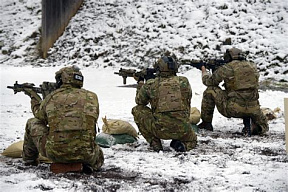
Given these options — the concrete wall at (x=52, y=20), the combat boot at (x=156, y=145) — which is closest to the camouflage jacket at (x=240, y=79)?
the combat boot at (x=156, y=145)

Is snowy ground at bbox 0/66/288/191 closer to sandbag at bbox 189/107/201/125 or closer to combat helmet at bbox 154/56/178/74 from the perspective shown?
sandbag at bbox 189/107/201/125

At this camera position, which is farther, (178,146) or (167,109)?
(178,146)

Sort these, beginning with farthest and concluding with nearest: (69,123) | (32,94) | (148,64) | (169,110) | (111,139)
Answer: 1. (148,64)
2. (111,139)
3. (169,110)
4. (32,94)
5. (69,123)

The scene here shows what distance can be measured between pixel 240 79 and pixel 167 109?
5.88ft

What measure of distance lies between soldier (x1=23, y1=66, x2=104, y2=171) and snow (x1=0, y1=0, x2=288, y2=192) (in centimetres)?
20

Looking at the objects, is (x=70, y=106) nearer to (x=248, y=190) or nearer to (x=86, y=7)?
(x=248, y=190)

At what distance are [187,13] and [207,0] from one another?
3.32ft

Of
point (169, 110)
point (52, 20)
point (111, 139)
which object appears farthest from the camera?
point (52, 20)

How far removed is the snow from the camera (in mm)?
3916

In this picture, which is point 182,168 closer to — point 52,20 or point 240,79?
point 240,79

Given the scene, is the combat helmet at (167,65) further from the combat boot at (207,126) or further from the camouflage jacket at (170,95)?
the combat boot at (207,126)

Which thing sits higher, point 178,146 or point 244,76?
point 244,76

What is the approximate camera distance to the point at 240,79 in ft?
21.3

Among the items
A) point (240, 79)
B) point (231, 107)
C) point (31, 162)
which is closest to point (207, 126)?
Result: point (231, 107)
